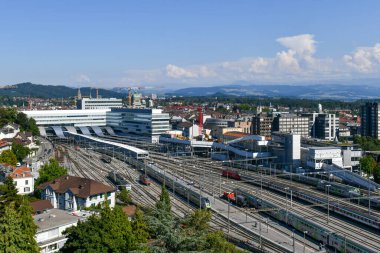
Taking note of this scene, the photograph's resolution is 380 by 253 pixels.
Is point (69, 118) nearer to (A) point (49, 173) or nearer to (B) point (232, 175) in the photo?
(B) point (232, 175)

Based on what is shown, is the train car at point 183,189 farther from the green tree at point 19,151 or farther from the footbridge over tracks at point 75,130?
the footbridge over tracks at point 75,130

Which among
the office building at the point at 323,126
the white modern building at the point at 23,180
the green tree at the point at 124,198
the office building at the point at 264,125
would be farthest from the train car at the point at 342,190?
the office building at the point at 323,126

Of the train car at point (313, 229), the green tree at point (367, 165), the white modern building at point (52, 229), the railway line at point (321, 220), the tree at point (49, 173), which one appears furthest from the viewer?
the green tree at point (367, 165)

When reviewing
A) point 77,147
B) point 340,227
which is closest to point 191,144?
point 77,147

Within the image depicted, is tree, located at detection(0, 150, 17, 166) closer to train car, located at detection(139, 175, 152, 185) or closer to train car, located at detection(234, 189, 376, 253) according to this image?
train car, located at detection(139, 175, 152, 185)

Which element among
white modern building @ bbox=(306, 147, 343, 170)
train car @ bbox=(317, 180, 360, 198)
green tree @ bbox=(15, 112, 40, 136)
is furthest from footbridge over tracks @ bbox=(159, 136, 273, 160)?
green tree @ bbox=(15, 112, 40, 136)

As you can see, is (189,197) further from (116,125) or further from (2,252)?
(116,125)
